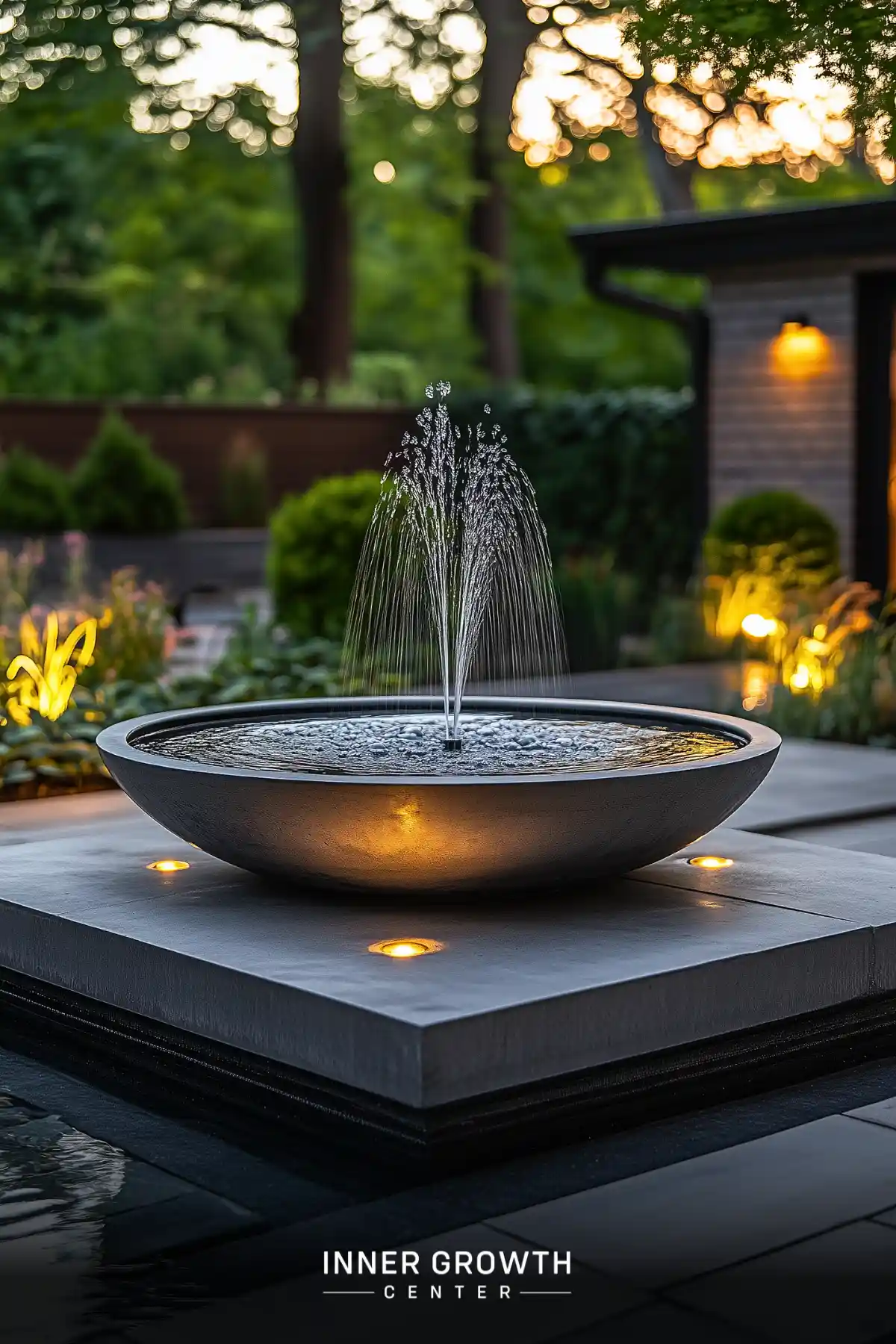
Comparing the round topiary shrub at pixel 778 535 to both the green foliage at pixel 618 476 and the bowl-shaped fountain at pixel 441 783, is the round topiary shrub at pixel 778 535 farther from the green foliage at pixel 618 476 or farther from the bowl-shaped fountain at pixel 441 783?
the bowl-shaped fountain at pixel 441 783

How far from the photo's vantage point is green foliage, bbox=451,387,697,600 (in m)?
14.9

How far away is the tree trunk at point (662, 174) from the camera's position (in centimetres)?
2342

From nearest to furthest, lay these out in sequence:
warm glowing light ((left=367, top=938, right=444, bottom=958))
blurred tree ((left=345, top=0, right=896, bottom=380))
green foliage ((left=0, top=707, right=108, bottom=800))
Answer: warm glowing light ((left=367, top=938, right=444, bottom=958)) → green foliage ((left=0, top=707, right=108, bottom=800)) → blurred tree ((left=345, top=0, right=896, bottom=380))

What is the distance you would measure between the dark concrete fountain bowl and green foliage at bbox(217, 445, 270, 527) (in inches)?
546

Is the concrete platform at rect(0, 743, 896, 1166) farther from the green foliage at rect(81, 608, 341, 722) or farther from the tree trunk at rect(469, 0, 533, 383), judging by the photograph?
the tree trunk at rect(469, 0, 533, 383)

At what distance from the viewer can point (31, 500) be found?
14.8 meters

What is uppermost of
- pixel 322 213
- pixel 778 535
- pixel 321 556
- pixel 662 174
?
pixel 662 174

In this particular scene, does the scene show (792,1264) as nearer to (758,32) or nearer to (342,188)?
(758,32)

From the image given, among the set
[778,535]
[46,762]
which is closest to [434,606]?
[46,762]

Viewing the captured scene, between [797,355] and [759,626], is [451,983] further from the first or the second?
[797,355]

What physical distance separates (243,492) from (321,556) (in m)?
7.84

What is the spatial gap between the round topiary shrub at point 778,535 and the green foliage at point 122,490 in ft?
18.5

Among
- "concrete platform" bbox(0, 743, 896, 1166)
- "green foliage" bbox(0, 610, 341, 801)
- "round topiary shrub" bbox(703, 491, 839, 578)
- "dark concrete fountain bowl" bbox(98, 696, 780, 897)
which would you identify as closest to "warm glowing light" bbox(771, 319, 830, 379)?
"round topiary shrub" bbox(703, 491, 839, 578)

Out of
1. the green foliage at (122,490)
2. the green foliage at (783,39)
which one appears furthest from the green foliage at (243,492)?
the green foliage at (783,39)
